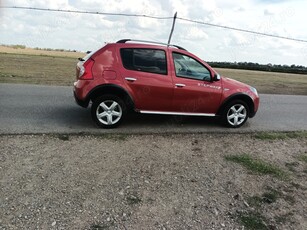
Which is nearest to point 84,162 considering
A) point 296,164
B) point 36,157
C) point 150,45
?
point 36,157

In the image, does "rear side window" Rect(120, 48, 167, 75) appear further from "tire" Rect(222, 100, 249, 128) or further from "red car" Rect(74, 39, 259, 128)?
"tire" Rect(222, 100, 249, 128)

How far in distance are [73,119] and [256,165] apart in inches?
156

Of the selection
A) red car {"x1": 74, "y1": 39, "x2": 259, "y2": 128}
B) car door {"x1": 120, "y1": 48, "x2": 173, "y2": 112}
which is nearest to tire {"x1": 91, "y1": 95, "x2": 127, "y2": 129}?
red car {"x1": 74, "y1": 39, "x2": 259, "y2": 128}

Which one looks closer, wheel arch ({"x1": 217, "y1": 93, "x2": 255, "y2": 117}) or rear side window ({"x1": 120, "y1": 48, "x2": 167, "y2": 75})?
rear side window ({"x1": 120, "y1": 48, "x2": 167, "y2": 75})

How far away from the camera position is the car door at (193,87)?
6.83 metres

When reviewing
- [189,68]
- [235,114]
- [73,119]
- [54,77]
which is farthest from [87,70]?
[54,77]

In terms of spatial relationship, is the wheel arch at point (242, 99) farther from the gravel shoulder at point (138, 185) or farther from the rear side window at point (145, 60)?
the rear side window at point (145, 60)

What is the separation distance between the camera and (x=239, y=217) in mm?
3906

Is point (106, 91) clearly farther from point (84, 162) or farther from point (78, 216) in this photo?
point (78, 216)

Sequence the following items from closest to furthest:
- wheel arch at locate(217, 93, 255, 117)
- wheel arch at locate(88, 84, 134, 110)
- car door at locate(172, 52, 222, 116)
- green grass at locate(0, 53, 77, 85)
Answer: wheel arch at locate(88, 84, 134, 110) → car door at locate(172, 52, 222, 116) → wheel arch at locate(217, 93, 255, 117) → green grass at locate(0, 53, 77, 85)

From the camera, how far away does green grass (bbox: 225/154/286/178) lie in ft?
16.9

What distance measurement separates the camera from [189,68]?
22.8 feet

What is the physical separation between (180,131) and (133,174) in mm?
2439

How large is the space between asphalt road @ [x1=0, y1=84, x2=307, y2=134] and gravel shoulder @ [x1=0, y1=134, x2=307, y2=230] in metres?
0.62
